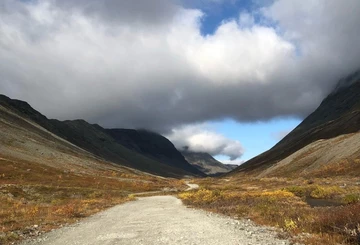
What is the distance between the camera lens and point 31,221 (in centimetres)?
2300

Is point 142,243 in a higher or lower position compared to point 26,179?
higher

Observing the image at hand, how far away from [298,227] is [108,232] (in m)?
10.4

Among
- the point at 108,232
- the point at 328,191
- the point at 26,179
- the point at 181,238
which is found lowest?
the point at 26,179

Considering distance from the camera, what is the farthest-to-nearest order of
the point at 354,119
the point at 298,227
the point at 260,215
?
the point at 354,119, the point at 260,215, the point at 298,227

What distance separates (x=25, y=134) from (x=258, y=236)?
174938mm

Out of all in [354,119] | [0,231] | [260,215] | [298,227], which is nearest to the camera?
[298,227]

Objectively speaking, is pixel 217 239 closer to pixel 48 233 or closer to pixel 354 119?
pixel 48 233

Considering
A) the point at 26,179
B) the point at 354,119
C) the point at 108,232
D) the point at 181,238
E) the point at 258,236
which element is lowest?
the point at 26,179

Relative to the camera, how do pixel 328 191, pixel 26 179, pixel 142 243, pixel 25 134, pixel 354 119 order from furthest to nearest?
pixel 354 119 → pixel 25 134 → pixel 26 179 → pixel 328 191 → pixel 142 243

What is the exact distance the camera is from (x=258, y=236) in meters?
15.2

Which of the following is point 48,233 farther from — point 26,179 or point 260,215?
point 26,179

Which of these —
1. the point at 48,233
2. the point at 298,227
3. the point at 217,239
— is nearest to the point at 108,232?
the point at 48,233

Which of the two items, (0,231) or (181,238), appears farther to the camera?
(0,231)

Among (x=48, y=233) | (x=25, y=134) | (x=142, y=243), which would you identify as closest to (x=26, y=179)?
(x=48, y=233)
